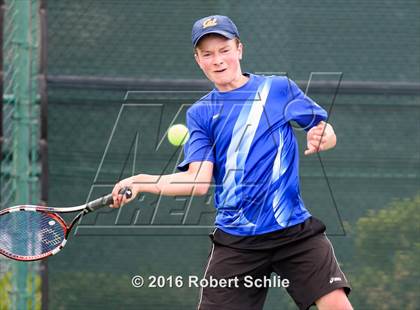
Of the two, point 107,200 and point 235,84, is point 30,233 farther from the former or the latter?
point 235,84

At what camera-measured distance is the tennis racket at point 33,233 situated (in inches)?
168

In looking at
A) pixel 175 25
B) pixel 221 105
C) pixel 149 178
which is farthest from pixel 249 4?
pixel 149 178

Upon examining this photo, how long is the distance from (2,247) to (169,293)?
1.13 meters

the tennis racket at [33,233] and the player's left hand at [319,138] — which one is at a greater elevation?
the tennis racket at [33,233]

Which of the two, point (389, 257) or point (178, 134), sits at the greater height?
point (178, 134)

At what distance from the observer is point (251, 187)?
4.01 meters

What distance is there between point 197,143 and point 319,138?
→ 486 mm

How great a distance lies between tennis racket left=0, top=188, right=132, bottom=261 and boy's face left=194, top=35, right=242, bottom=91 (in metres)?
0.77

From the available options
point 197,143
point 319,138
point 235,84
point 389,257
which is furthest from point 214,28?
point 389,257

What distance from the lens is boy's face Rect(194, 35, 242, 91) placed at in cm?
404

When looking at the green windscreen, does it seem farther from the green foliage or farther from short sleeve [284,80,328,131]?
short sleeve [284,80,328,131]

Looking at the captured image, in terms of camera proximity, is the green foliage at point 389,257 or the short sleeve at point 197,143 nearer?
the short sleeve at point 197,143

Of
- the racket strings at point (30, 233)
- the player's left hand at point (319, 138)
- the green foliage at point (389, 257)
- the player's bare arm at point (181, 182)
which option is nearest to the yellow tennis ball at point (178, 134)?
the racket strings at point (30, 233)

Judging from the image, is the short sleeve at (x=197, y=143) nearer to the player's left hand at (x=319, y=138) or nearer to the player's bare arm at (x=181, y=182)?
the player's bare arm at (x=181, y=182)
